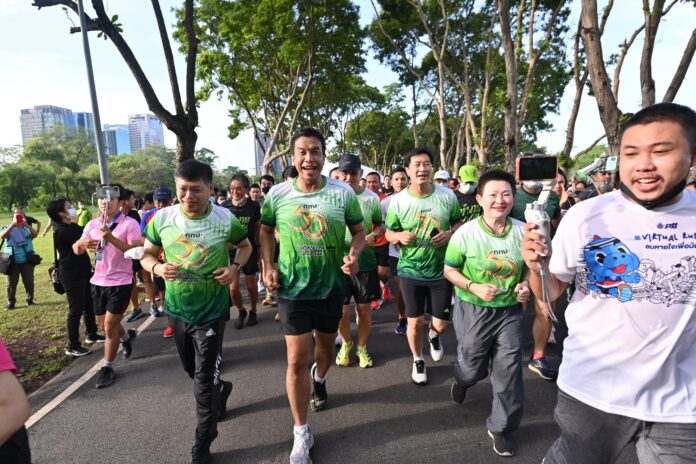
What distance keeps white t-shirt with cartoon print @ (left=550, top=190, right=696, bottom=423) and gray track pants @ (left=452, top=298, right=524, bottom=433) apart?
105 centimetres

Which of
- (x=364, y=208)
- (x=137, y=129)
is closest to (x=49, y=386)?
(x=364, y=208)

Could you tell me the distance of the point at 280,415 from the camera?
10.7 feet

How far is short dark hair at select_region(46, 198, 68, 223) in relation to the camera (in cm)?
457

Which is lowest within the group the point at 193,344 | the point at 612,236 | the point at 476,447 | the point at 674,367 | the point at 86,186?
the point at 476,447

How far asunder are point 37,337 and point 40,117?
13676 centimetres

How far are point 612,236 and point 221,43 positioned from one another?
16.4 metres

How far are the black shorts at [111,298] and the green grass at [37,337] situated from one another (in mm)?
997

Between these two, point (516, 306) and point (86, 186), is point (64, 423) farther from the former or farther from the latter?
point (86, 186)

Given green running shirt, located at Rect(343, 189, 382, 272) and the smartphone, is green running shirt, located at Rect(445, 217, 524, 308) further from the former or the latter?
green running shirt, located at Rect(343, 189, 382, 272)

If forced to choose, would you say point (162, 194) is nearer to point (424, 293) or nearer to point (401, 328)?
point (401, 328)

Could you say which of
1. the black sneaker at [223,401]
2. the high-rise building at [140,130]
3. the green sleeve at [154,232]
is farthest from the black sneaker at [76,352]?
the high-rise building at [140,130]

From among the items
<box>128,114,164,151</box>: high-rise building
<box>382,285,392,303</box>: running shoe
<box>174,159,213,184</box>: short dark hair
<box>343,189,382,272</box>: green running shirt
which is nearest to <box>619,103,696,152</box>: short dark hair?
<box>174,159,213,184</box>: short dark hair

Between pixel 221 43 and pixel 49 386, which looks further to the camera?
pixel 221 43

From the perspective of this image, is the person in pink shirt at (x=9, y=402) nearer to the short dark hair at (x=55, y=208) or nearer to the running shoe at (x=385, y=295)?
the short dark hair at (x=55, y=208)
